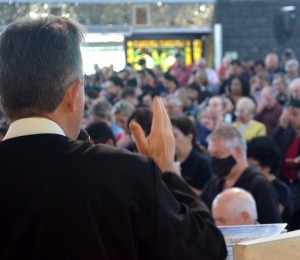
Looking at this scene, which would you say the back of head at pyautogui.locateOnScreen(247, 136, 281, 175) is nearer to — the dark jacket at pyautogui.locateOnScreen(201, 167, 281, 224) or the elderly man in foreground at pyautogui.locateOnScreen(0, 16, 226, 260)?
the dark jacket at pyautogui.locateOnScreen(201, 167, 281, 224)

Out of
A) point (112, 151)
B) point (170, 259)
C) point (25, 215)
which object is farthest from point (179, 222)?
point (25, 215)

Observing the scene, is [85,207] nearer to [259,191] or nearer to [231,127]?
[259,191]

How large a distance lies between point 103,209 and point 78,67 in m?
0.34

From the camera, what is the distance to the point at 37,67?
5.90ft

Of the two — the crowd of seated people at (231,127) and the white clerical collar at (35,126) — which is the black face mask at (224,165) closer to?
the crowd of seated people at (231,127)

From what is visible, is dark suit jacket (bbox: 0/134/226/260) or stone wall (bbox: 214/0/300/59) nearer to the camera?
dark suit jacket (bbox: 0/134/226/260)

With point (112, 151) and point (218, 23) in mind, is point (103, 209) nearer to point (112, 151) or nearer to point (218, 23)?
point (112, 151)

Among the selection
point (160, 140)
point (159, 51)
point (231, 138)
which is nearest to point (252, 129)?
point (231, 138)

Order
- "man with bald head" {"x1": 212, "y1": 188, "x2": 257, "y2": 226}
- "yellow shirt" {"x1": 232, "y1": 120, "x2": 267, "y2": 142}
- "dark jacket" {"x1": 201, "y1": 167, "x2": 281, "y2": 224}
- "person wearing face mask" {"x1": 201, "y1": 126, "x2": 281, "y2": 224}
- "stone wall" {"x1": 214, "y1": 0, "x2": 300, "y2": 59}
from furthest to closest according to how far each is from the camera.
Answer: "stone wall" {"x1": 214, "y1": 0, "x2": 300, "y2": 59}
"yellow shirt" {"x1": 232, "y1": 120, "x2": 267, "y2": 142}
"person wearing face mask" {"x1": 201, "y1": 126, "x2": 281, "y2": 224}
"dark jacket" {"x1": 201, "y1": 167, "x2": 281, "y2": 224}
"man with bald head" {"x1": 212, "y1": 188, "x2": 257, "y2": 226}

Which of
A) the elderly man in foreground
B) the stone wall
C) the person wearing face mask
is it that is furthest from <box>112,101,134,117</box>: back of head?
the stone wall

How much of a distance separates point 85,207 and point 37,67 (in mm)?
337

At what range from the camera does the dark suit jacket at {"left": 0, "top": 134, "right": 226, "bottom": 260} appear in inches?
68.6

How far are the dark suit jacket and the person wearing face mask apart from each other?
9.01 feet

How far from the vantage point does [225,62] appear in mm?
15375
